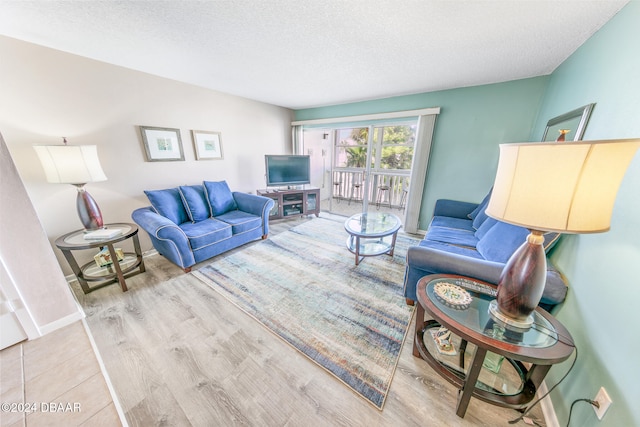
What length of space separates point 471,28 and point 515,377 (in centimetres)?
246

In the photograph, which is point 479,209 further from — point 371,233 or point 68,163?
point 68,163

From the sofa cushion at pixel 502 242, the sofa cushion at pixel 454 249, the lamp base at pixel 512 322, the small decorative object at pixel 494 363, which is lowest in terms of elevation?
the small decorative object at pixel 494 363

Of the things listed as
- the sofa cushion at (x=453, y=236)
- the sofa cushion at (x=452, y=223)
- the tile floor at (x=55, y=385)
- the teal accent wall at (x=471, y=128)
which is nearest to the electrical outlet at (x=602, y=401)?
the sofa cushion at (x=453, y=236)

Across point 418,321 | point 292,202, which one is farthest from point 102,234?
point 418,321

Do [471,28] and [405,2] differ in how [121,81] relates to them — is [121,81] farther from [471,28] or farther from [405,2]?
[471,28]

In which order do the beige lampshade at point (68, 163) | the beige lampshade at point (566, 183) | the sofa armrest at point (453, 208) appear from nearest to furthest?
the beige lampshade at point (566, 183) → the beige lampshade at point (68, 163) → the sofa armrest at point (453, 208)

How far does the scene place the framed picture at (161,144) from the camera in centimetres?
253

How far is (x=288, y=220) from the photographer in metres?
4.12

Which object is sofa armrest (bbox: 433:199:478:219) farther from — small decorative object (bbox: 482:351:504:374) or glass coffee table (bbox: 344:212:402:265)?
small decorative object (bbox: 482:351:504:374)

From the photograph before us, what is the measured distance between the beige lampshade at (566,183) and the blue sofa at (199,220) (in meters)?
2.75

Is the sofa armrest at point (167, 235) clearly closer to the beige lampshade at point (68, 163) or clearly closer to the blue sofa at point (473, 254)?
the beige lampshade at point (68, 163)

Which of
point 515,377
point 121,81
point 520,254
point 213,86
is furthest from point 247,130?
point 515,377

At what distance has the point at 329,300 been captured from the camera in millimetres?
1934

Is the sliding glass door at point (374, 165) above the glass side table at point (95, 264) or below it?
above
